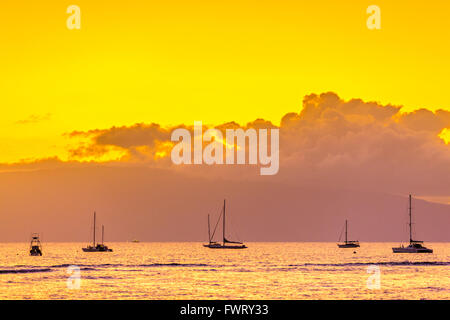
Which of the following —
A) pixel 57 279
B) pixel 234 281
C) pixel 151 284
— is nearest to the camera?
pixel 151 284

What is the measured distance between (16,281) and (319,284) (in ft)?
124

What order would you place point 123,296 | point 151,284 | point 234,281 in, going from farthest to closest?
point 234,281 → point 151,284 → point 123,296
